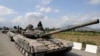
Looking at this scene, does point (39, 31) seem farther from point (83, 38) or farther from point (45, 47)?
point (83, 38)

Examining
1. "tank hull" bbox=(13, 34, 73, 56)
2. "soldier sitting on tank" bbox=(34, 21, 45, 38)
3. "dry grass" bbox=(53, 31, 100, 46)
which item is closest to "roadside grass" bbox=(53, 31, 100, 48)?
"dry grass" bbox=(53, 31, 100, 46)

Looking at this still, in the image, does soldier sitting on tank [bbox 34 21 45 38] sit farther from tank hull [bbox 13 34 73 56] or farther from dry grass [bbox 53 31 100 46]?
dry grass [bbox 53 31 100 46]

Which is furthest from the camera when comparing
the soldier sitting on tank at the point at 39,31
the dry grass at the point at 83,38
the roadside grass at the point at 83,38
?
the dry grass at the point at 83,38

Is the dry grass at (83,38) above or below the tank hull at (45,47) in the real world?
below

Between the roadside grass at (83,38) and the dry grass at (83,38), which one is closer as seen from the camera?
the roadside grass at (83,38)

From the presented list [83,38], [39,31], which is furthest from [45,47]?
[83,38]

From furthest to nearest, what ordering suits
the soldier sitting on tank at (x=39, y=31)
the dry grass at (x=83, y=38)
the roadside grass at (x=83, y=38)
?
the dry grass at (x=83, y=38) < the roadside grass at (x=83, y=38) < the soldier sitting on tank at (x=39, y=31)

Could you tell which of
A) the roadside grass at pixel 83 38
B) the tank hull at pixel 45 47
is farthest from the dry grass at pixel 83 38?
the tank hull at pixel 45 47

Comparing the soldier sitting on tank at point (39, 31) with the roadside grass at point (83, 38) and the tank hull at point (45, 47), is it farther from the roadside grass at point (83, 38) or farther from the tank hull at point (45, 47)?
the roadside grass at point (83, 38)

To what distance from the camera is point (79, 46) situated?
18484 mm

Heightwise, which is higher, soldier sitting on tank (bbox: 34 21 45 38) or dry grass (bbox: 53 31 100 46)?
soldier sitting on tank (bbox: 34 21 45 38)

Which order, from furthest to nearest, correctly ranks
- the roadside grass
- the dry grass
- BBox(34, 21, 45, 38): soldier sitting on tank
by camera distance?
the dry grass < the roadside grass < BBox(34, 21, 45, 38): soldier sitting on tank

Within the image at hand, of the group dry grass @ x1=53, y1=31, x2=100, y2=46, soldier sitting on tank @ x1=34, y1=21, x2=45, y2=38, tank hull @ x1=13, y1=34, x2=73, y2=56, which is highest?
soldier sitting on tank @ x1=34, y1=21, x2=45, y2=38

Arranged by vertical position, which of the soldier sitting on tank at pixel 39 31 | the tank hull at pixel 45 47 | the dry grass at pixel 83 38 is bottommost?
the dry grass at pixel 83 38
